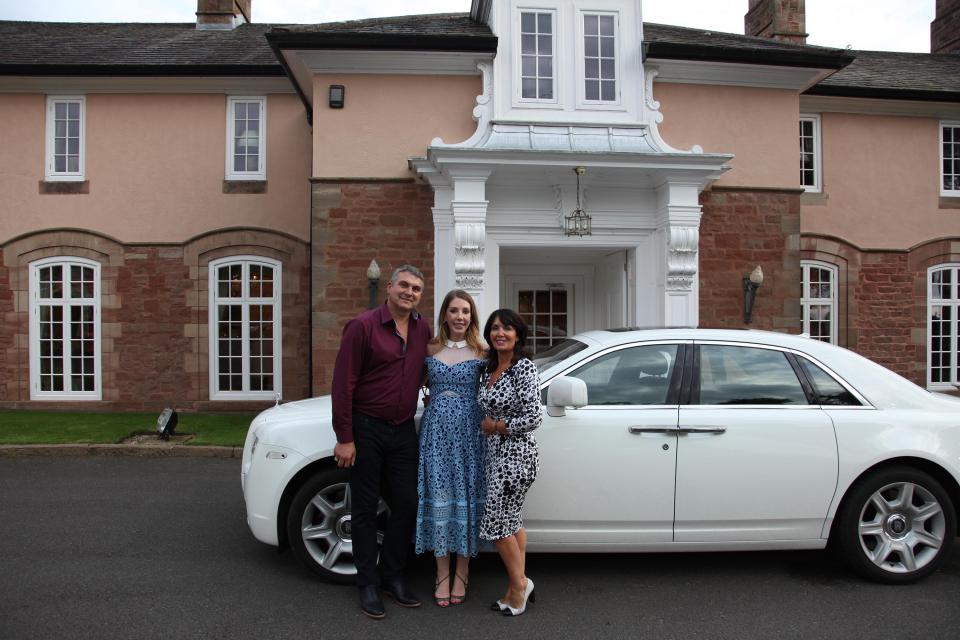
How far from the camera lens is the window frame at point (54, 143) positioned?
39.5 feet

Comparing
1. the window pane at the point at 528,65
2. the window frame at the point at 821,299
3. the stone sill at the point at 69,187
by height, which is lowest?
the window frame at the point at 821,299

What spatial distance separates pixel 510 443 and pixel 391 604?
1.18m

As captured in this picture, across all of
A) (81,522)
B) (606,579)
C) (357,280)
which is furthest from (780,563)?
(357,280)

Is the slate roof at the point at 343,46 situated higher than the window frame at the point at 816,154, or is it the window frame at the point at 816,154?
the slate roof at the point at 343,46

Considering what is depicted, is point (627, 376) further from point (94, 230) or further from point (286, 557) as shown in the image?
point (94, 230)

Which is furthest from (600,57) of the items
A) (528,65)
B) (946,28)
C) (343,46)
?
(946,28)

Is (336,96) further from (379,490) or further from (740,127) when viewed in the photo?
(379,490)

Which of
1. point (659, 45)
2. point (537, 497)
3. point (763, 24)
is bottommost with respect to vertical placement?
point (537, 497)

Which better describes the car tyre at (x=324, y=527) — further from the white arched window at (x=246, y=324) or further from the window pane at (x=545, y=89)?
the white arched window at (x=246, y=324)

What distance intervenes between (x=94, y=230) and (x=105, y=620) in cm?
1005

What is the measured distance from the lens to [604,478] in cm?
411

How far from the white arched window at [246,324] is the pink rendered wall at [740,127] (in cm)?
704

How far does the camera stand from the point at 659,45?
9.35 m

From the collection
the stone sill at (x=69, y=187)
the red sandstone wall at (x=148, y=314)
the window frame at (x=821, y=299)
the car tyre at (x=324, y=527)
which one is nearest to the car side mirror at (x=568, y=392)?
the car tyre at (x=324, y=527)
